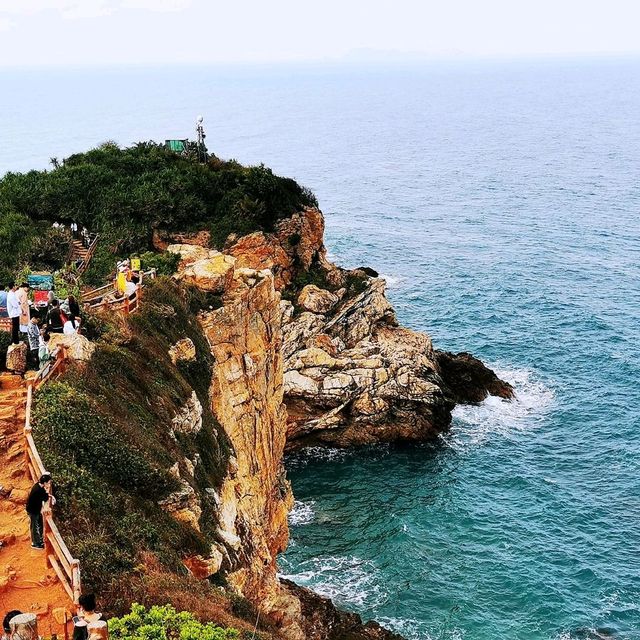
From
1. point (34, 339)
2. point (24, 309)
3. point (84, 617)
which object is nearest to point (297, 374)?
point (24, 309)

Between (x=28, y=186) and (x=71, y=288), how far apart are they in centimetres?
3027

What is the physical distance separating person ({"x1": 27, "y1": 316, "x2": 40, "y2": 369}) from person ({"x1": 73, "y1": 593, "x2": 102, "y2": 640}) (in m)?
12.5

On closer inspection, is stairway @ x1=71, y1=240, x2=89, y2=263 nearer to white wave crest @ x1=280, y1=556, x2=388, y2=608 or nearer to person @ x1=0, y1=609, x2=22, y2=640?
white wave crest @ x1=280, y1=556, x2=388, y2=608

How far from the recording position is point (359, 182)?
457ft

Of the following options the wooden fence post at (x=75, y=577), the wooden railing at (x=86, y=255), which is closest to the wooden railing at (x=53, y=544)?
the wooden fence post at (x=75, y=577)

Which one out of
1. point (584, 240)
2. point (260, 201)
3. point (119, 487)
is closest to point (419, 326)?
point (260, 201)

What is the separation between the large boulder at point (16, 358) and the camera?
2570 centimetres

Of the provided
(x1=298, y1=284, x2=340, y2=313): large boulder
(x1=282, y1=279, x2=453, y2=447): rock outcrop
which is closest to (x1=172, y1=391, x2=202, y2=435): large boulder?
(x1=282, y1=279, x2=453, y2=447): rock outcrop

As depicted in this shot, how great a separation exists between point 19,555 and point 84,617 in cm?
381

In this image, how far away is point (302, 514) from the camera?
49938 mm

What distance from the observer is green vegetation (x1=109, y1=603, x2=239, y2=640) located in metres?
14.9

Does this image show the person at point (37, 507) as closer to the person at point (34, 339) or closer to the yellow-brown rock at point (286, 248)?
the person at point (34, 339)

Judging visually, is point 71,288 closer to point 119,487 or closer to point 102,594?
point 119,487

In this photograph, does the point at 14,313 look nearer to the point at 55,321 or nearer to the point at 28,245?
the point at 55,321
